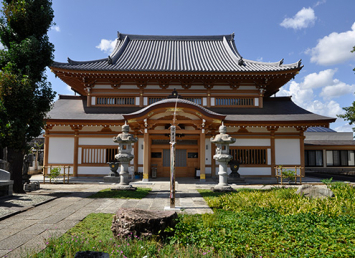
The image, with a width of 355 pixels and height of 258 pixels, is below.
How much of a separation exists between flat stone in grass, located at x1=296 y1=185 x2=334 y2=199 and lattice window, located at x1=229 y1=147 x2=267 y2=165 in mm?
7394

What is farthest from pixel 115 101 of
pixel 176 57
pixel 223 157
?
pixel 223 157

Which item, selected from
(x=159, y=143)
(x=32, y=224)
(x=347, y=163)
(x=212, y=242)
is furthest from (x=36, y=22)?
(x=347, y=163)

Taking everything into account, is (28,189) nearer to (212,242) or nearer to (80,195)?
(80,195)

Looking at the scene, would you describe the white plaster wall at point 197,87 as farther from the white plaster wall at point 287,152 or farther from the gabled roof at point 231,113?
the white plaster wall at point 287,152

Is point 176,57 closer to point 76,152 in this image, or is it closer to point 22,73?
point 76,152

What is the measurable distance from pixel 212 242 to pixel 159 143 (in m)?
12.5

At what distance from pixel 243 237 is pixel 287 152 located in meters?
13.4

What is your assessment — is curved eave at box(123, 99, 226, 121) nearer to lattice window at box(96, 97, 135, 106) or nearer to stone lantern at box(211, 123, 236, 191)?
stone lantern at box(211, 123, 236, 191)

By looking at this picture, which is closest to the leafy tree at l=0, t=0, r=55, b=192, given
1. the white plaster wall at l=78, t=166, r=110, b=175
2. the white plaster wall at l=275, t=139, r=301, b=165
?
the white plaster wall at l=78, t=166, r=110, b=175

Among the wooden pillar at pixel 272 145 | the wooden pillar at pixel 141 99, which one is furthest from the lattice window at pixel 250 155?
the wooden pillar at pixel 141 99

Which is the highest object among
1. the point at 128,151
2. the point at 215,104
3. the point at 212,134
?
the point at 215,104

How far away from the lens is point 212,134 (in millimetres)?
16141

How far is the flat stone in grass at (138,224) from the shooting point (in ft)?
14.9

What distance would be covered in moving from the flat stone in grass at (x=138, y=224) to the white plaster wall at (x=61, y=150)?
12.8 metres
